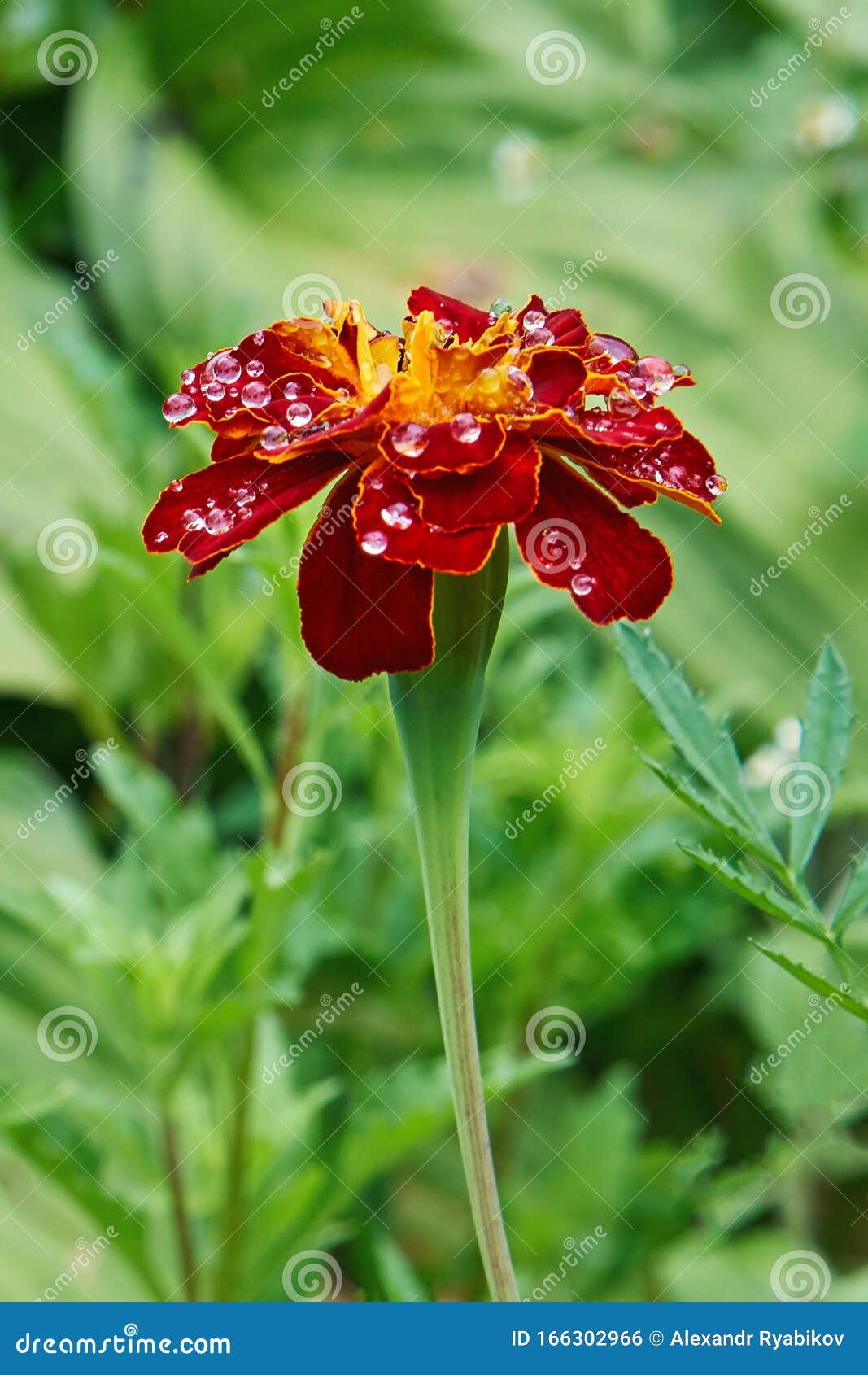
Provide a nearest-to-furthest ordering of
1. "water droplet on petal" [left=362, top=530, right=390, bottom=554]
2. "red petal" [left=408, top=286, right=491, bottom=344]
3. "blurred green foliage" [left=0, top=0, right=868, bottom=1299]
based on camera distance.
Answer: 1. "water droplet on petal" [left=362, top=530, right=390, bottom=554]
2. "red petal" [left=408, top=286, right=491, bottom=344]
3. "blurred green foliage" [left=0, top=0, right=868, bottom=1299]

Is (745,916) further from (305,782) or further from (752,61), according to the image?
(752,61)

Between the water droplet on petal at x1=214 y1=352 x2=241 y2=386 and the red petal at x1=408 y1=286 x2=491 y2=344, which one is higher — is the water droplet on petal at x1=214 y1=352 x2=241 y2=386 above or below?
below

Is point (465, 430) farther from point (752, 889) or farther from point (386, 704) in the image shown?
point (386, 704)

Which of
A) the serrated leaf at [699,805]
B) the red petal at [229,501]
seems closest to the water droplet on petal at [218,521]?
the red petal at [229,501]

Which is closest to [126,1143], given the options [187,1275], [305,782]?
[187,1275]

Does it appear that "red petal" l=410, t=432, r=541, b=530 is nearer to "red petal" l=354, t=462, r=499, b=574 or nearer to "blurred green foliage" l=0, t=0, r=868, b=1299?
"red petal" l=354, t=462, r=499, b=574

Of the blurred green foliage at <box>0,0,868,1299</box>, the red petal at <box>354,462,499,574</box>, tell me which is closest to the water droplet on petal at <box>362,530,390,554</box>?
the red petal at <box>354,462,499,574</box>
